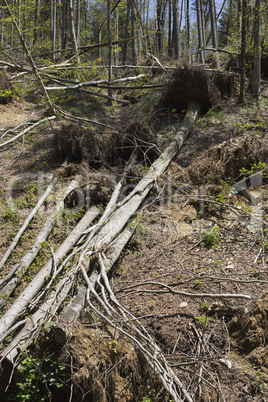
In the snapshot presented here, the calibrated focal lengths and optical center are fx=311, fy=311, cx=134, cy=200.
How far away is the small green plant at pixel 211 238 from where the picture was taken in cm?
524

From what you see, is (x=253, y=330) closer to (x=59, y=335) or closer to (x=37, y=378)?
(x=59, y=335)

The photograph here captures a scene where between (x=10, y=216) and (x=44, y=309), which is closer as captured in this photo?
(x=44, y=309)

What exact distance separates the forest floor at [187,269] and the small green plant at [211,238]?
0.06 feet

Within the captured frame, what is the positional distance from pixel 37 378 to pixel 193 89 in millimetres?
9137

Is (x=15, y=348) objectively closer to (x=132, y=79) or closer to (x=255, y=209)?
(x=255, y=209)

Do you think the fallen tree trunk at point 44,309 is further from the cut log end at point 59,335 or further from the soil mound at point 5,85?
the soil mound at point 5,85

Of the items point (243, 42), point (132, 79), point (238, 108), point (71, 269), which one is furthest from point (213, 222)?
point (132, 79)

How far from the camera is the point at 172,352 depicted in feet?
11.3

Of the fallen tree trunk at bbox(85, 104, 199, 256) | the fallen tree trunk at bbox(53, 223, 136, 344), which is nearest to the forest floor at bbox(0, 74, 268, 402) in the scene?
the fallen tree trunk at bbox(53, 223, 136, 344)

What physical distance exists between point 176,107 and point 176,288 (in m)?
7.56

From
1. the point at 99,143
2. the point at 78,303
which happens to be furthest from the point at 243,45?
the point at 78,303

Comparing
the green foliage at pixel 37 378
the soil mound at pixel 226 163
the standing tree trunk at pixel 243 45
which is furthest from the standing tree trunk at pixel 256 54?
the green foliage at pixel 37 378

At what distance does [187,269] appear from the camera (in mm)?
4785

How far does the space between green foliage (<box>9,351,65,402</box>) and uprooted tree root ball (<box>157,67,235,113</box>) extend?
8923 millimetres
